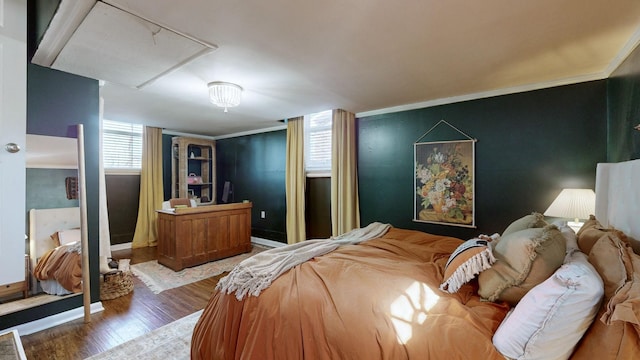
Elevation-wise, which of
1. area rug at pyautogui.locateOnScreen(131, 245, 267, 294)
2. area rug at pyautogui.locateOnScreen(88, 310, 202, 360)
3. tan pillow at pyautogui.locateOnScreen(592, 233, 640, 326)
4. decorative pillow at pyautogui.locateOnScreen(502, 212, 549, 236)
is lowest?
area rug at pyautogui.locateOnScreen(88, 310, 202, 360)

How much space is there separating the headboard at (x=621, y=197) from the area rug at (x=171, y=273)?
12.8ft

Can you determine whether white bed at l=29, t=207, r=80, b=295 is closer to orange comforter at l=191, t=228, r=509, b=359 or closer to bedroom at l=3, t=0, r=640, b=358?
bedroom at l=3, t=0, r=640, b=358

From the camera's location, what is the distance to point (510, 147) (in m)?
2.90

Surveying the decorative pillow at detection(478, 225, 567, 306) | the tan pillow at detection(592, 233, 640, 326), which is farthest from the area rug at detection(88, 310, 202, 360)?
the tan pillow at detection(592, 233, 640, 326)

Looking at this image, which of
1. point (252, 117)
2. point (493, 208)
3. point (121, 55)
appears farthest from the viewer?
point (252, 117)

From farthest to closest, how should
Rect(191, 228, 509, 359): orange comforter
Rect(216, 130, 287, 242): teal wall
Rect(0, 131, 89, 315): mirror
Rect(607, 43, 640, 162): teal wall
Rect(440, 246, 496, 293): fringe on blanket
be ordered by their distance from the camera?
Rect(216, 130, 287, 242): teal wall, Rect(0, 131, 89, 315): mirror, Rect(607, 43, 640, 162): teal wall, Rect(440, 246, 496, 293): fringe on blanket, Rect(191, 228, 509, 359): orange comforter

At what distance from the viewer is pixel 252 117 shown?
4312 millimetres

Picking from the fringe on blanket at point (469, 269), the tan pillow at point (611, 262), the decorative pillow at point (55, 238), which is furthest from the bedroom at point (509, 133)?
the fringe on blanket at point (469, 269)

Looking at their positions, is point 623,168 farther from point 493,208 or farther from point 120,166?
point 120,166

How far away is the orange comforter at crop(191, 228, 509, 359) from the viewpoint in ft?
3.95

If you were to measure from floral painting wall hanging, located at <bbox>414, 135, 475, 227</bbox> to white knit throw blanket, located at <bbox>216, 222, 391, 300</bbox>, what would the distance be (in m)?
1.47

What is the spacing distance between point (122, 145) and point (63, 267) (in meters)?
3.18

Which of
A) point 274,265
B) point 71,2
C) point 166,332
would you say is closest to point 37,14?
point 71,2

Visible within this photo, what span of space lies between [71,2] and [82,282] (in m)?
2.30
